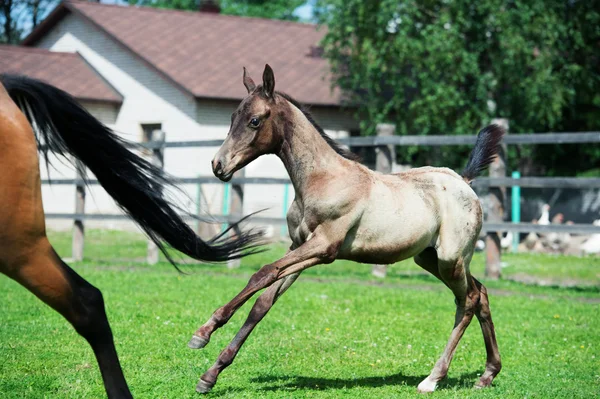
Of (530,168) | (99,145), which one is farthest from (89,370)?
(530,168)

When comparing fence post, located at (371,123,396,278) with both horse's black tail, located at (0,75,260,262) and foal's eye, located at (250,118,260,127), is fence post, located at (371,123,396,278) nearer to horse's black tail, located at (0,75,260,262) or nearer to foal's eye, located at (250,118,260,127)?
foal's eye, located at (250,118,260,127)

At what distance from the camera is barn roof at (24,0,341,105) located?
24.0m

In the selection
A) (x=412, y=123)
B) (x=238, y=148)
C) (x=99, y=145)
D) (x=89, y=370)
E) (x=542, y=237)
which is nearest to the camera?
(x=99, y=145)

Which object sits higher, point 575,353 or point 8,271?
point 8,271

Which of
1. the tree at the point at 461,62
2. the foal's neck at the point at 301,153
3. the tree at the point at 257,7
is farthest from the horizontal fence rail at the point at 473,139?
the tree at the point at 257,7

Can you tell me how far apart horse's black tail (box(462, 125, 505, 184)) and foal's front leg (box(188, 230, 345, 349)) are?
168cm

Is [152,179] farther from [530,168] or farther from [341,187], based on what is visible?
[530,168]

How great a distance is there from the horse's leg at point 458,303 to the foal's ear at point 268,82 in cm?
179

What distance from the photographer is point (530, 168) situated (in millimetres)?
26203

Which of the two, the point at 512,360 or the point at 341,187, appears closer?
the point at 341,187

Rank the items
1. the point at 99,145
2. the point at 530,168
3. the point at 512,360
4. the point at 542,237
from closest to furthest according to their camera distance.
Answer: the point at 99,145
the point at 512,360
the point at 542,237
the point at 530,168

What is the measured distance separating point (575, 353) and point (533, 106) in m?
16.0

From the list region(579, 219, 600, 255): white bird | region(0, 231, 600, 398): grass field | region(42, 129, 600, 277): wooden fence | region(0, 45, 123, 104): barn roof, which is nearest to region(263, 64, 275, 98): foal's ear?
region(0, 231, 600, 398): grass field

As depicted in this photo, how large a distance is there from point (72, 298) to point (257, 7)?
41623 mm
